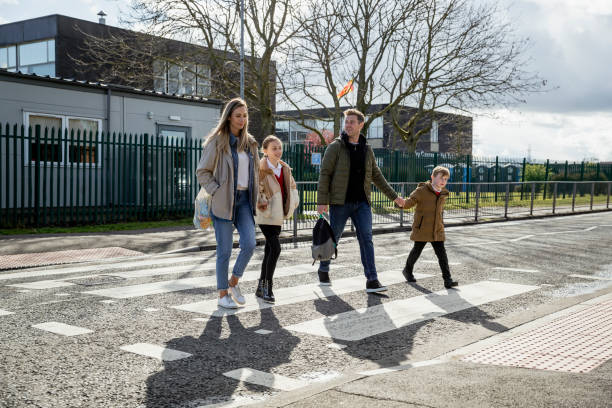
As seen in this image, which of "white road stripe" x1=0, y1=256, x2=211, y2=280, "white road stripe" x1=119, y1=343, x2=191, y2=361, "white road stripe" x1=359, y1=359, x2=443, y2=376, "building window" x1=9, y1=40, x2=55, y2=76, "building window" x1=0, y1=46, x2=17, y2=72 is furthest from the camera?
"building window" x1=0, y1=46, x2=17, y2=72

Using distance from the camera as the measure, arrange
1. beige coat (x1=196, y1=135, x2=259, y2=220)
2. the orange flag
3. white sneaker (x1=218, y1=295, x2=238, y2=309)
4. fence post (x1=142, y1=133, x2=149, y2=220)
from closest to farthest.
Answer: beige coat (x1=196, y1=135, x2=259, y2=220)
white sneaker (x1=218, y1=295, x2=238, y2=309)
fence post (x1=142, y1=133, x2=149, y2=220)
the orange flag

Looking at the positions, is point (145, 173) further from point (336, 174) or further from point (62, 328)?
point (62, 328)

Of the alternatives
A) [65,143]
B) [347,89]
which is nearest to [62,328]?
[65,143]

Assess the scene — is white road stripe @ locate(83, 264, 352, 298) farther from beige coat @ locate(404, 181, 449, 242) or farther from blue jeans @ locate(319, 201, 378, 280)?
beige coat @ locate(404, 181, 449, 242)

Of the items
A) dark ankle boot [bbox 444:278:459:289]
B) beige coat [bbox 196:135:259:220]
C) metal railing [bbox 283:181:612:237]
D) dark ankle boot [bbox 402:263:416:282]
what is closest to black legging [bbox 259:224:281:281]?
beige coat [bbox 196:135:259:220]

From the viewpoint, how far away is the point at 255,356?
4492 mm

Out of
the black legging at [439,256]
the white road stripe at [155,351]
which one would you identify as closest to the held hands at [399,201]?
the black legging at [439,256]

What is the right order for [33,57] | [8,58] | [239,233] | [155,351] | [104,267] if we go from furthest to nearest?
1. [8,58]
2. [33,57]
3. [104,267]
4. [239,233]
5. [155,351]

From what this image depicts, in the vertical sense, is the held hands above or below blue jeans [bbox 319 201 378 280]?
above

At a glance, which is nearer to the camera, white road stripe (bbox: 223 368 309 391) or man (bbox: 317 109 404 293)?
white road stripe (bbox: 223 368 309 391)

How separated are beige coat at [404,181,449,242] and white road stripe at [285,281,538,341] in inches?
28.5

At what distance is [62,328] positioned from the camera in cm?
515

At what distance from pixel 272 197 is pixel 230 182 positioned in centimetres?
75

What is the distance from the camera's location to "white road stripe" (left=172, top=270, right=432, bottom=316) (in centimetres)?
602
